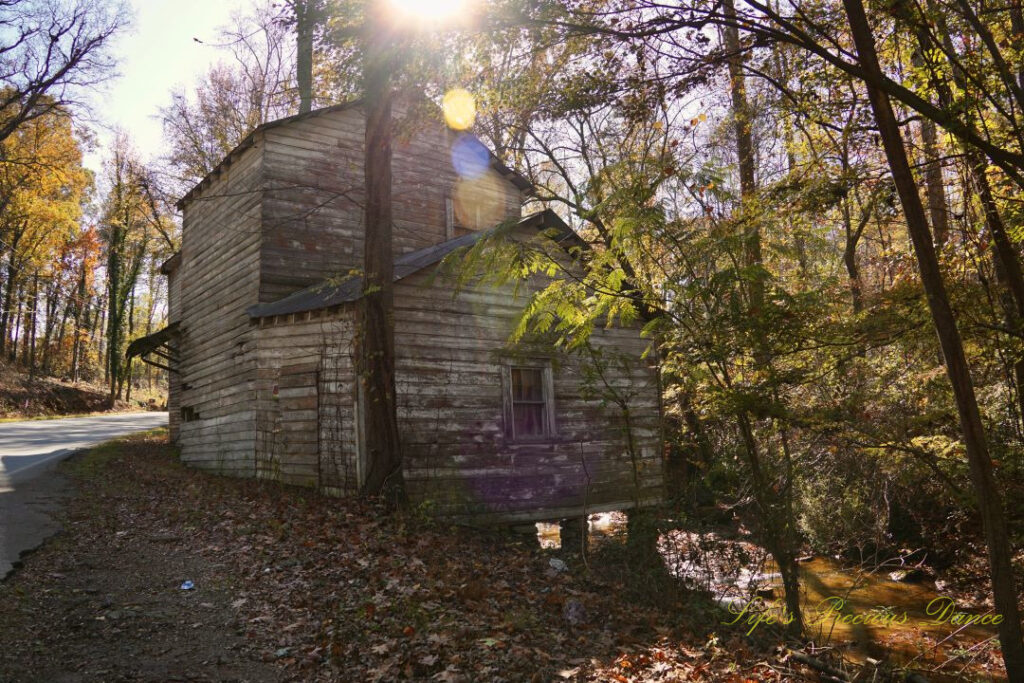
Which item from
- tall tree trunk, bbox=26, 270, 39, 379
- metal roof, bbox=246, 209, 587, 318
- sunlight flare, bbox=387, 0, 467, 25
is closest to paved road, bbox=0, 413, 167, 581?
metal roof, bbox=246, 209, 587, 318

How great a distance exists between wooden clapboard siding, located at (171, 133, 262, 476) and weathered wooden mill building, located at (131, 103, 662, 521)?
0.22 ft

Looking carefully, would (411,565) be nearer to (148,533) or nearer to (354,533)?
(354,533)

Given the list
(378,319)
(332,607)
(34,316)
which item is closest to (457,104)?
(378,319)

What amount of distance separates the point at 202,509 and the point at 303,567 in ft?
12.0

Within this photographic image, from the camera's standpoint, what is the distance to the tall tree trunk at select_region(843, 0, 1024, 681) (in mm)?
4480

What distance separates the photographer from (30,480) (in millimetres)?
11250

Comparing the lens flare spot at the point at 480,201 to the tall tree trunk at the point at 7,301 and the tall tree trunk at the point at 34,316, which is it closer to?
the tall tree trunk at the point at 7,301

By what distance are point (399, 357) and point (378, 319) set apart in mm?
1212

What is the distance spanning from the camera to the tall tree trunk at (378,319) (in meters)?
10.2

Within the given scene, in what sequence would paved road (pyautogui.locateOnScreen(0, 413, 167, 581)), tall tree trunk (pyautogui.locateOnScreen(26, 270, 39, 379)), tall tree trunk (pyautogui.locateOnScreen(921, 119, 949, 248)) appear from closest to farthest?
tall tree trunk (pyautogui.locateOnScreen(921, 119, 949, 248)), paved road (pyautogui.locateOnScreen(0, 413, 167, 581)), tall tree trunk (pyautogui.locateOnScreen(26, 270, 39, 379))

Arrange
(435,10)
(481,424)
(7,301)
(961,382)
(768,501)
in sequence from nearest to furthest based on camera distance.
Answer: (961,382)
(435,10)
(768,501)
(481,424)
(7,301)

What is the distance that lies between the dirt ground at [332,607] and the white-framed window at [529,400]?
272 centimetres

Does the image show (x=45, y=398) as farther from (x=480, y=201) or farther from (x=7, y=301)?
(x=480, y=201)

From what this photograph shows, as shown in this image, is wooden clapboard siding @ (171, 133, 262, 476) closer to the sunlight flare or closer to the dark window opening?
the dark window opening
